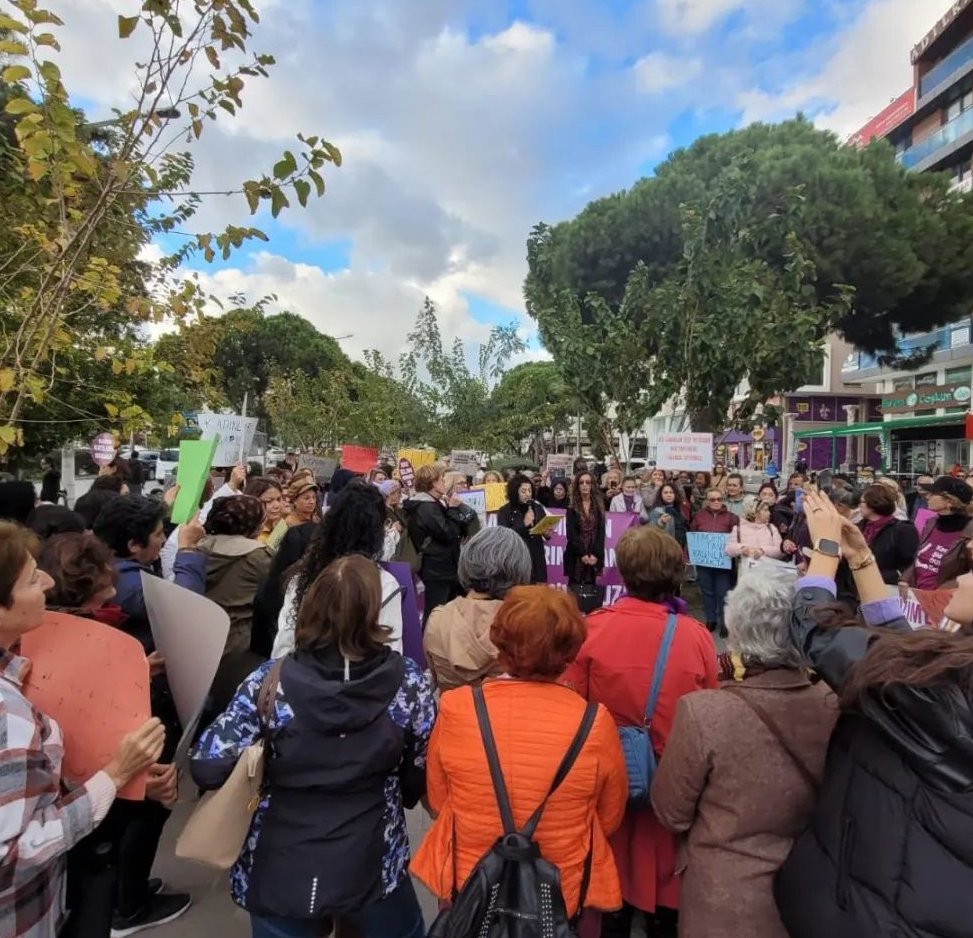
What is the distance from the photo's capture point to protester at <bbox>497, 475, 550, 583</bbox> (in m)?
6.54

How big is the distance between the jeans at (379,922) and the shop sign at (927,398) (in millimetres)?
28745

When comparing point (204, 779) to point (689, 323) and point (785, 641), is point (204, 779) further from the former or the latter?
point (689, 323)

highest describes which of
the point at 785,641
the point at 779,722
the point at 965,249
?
the point at 965,249

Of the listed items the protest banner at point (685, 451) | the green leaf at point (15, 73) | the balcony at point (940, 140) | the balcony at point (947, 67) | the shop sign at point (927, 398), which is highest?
the balcony at point (947, 67)

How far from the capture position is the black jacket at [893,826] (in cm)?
123

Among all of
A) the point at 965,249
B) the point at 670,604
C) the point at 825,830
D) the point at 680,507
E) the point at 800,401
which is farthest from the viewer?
the point at 800,401

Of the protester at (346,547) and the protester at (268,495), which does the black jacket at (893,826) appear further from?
the protester at (268,495)

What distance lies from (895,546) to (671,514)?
11.3ft

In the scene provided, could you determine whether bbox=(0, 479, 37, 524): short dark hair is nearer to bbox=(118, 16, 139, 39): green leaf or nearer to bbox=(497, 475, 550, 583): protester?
bbox=(118, 16, 139, 39): green leaf

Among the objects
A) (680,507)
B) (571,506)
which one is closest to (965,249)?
(680,507)

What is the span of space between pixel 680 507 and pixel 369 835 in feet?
25.9

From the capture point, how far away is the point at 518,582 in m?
2.61

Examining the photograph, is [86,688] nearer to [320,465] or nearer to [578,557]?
[578,557]

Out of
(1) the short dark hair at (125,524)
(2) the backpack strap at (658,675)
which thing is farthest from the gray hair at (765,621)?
(1) the short dark hair at (125,524)
